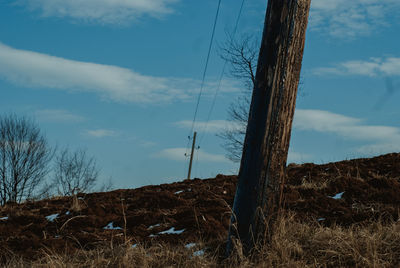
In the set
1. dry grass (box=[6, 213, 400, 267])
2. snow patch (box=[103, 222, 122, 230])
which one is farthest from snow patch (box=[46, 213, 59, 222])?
dry grass (box=[6, 213, 400, 267])

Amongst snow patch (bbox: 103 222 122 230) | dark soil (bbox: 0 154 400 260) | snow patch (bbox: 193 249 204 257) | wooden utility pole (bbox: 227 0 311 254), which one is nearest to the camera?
wooden utility pole (bbox: 227 0 311 254)

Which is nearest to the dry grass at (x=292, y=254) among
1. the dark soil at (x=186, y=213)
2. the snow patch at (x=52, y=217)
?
the dark soil at (x=186, y=213)

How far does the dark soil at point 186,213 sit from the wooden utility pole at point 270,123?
374 mm

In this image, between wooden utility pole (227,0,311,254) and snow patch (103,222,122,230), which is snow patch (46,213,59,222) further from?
wooden utility pole (227,0,311,254)

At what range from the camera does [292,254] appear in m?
3.92

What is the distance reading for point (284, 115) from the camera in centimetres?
391

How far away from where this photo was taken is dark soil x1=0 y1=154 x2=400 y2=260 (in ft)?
16.8

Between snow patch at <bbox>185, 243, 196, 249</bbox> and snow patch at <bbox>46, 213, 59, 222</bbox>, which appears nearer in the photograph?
snow patch at <bbox>185, 243, 196, 249</bbox>

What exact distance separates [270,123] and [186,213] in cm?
269

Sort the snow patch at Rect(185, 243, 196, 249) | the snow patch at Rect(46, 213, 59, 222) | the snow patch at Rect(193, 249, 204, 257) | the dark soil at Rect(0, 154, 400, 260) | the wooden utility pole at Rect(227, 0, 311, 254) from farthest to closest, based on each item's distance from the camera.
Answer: the snow patch at Rect(46, 213, 59, 222), the dark soil at Rect(0, 154, 400, 260), the snow patch at Rect(185, 243, 196, 249), the snow patch at Rect(193, 249, 204, 257), the wooden utility pole at Rect(227, 0, 311, 254)

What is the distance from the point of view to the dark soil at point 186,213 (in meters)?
5.12

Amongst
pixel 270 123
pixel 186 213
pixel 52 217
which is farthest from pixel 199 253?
pixel 52 217

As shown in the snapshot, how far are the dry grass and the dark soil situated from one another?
1.07ft

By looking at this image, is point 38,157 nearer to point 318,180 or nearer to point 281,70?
point 318,180
